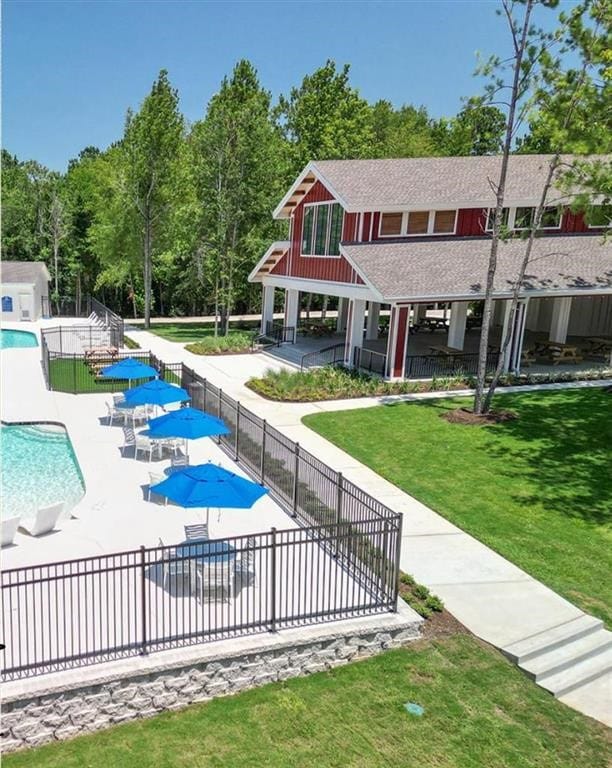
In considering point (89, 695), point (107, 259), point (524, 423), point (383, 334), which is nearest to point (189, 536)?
point (89, 695)

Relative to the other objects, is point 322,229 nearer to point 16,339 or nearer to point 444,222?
point 444,222

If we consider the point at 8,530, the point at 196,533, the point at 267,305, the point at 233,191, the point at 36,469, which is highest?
the point at 233,191

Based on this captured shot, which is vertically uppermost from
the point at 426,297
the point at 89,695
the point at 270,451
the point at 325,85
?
the point at 325,85

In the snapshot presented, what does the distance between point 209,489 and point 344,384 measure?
14630 millimetres

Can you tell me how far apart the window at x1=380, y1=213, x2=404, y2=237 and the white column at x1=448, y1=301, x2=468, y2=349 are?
4324 millimetres

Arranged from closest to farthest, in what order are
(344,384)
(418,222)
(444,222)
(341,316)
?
(344,384), (418,222), (444,222), (341,316)

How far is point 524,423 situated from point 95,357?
60.8ft

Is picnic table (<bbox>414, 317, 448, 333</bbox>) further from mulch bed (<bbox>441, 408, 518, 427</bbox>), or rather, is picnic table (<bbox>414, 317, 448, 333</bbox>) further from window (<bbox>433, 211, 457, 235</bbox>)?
mulch bed (<bbox>441, 408, 518, 427</bbox>)

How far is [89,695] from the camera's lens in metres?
7.83

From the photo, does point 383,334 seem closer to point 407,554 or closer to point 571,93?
point 571,93

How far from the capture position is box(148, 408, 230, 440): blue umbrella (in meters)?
14.3

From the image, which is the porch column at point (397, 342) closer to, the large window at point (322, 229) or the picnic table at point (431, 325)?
the large window at point (322, 229)

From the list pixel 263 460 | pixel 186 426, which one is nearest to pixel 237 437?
pixel 263 460

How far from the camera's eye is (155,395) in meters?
17.8
